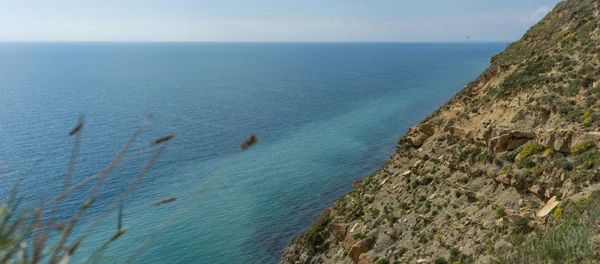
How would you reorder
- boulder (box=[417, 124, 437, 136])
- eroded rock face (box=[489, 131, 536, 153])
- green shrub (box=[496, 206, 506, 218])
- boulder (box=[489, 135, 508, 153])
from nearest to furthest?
green shrub (box=[496, 206, 506, 218]) < eroded rock face (box=[489, 131, 536, 153]) < boulder (box=[489, 135, 508, 153]) < boulder (box=[417, 124, 437, 136])

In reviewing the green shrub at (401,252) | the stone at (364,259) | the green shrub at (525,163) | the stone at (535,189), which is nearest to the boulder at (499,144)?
the green shrub at (525,163)

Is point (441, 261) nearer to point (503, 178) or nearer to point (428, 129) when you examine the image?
point (503, 178)

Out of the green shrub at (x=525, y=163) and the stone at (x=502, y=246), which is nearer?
the stone at (x=502, y=246)


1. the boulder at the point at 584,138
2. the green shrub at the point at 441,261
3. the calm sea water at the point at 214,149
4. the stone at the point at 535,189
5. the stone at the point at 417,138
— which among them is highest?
the boulder at the point at 584,138

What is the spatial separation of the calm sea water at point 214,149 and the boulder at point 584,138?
18.4m

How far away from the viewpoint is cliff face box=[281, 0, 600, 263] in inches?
698

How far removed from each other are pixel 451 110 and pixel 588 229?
73.2ft

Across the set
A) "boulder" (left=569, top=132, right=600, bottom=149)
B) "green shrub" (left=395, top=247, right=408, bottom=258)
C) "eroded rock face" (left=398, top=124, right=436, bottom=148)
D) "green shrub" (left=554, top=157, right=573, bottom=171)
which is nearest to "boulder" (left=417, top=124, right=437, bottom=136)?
"eroded rock face" (left=398, top=124, right=436, bottom=148)

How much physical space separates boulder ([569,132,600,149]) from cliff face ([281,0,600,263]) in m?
0.05

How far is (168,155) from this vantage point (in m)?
48.8

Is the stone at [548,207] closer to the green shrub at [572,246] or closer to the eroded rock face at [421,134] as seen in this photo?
the green shrub at [572,246]

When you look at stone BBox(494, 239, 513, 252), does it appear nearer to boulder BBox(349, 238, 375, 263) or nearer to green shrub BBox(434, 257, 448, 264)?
green shrub BBox(434, 257, 448, 264)

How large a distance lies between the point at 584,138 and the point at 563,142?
0.82 m

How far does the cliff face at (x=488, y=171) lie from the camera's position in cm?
1773
